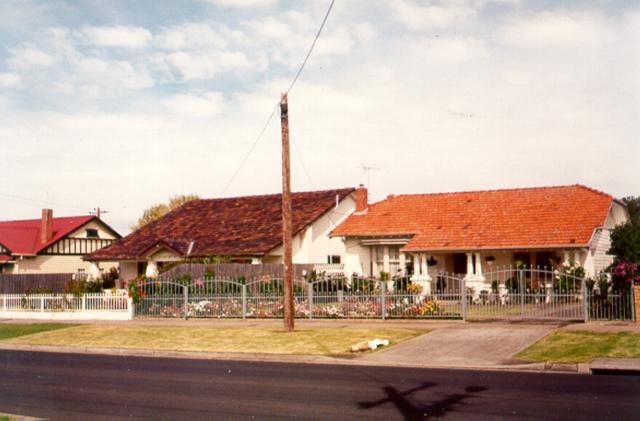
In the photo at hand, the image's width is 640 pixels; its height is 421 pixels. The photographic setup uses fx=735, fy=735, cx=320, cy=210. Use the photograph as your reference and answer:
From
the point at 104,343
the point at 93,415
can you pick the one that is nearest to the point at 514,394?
the point at 93,415

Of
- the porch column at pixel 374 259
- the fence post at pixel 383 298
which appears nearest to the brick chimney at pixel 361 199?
the porch column at pixel 374 259

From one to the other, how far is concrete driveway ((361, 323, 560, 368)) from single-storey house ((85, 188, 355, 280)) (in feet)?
55.9

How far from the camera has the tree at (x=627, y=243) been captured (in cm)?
2300

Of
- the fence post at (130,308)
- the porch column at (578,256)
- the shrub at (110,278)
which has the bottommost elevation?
the fence post at (130,308)

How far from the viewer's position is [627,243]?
76.2ft

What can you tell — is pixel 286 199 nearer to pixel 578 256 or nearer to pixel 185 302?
pixel 185 302

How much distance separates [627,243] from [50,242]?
133ft

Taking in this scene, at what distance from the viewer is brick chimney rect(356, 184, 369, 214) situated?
1550 inches

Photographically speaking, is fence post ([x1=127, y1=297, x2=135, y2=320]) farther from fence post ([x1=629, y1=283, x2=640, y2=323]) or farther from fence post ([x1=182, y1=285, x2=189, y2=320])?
fence post ([x1=629, y1=283, x2=640, y2=323])

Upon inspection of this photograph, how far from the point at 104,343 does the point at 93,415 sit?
38.9 ft

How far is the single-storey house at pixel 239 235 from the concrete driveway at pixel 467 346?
671 inches

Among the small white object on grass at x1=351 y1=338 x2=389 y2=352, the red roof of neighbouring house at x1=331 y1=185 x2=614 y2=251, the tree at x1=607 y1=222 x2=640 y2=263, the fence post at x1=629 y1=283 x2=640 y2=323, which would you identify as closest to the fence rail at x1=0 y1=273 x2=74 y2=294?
the red roof of neighbouring house at x1=331 y1=185 x2=614 y2=251

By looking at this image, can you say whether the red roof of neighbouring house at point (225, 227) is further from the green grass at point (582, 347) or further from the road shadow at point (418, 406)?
the road shadow at point (418, 406)

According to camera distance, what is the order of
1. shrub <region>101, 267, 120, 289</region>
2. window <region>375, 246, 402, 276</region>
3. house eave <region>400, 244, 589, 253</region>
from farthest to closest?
shrub <region>101, 267, 120, 289</region> → window <region>375, 246, 402, 276</region> → house eave <region>400, 244, 589, 253</region>
